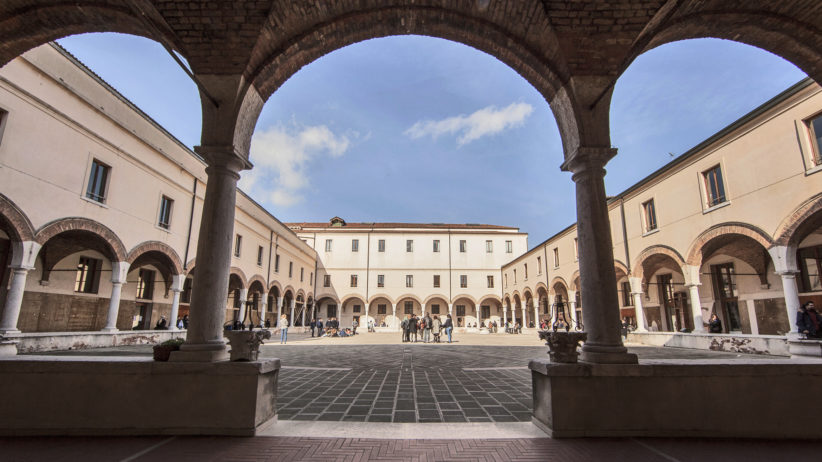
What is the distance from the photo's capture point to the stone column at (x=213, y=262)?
3.82 meters

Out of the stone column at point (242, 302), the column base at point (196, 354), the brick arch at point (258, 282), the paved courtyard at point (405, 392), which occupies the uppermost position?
the brick arch at point (258, 282)

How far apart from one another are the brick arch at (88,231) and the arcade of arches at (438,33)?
A: 730cm

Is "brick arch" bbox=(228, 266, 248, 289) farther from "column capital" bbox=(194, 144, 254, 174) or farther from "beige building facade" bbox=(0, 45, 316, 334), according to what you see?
"column capital" bbox=(194, 144, 254, 174)

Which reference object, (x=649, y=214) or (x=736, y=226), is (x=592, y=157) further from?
(x=649, y=214)

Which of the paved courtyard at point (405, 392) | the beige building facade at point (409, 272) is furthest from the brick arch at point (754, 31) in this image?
the beige building facade at point (409, 272)

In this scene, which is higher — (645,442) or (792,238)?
(792,238)

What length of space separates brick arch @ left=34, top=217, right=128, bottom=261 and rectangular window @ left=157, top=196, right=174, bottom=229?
2466 mm

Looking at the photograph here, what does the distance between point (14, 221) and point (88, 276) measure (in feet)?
17.4

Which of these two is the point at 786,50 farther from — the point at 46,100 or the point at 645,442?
the point at 46,100

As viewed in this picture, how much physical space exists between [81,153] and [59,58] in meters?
2.65

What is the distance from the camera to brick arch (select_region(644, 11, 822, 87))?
4.44m

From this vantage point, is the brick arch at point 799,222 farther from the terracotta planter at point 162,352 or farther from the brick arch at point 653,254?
the terracotta planter at point 162,352

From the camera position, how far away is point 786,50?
4863 millimetres

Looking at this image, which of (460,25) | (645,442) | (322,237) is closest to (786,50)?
(460,25)
